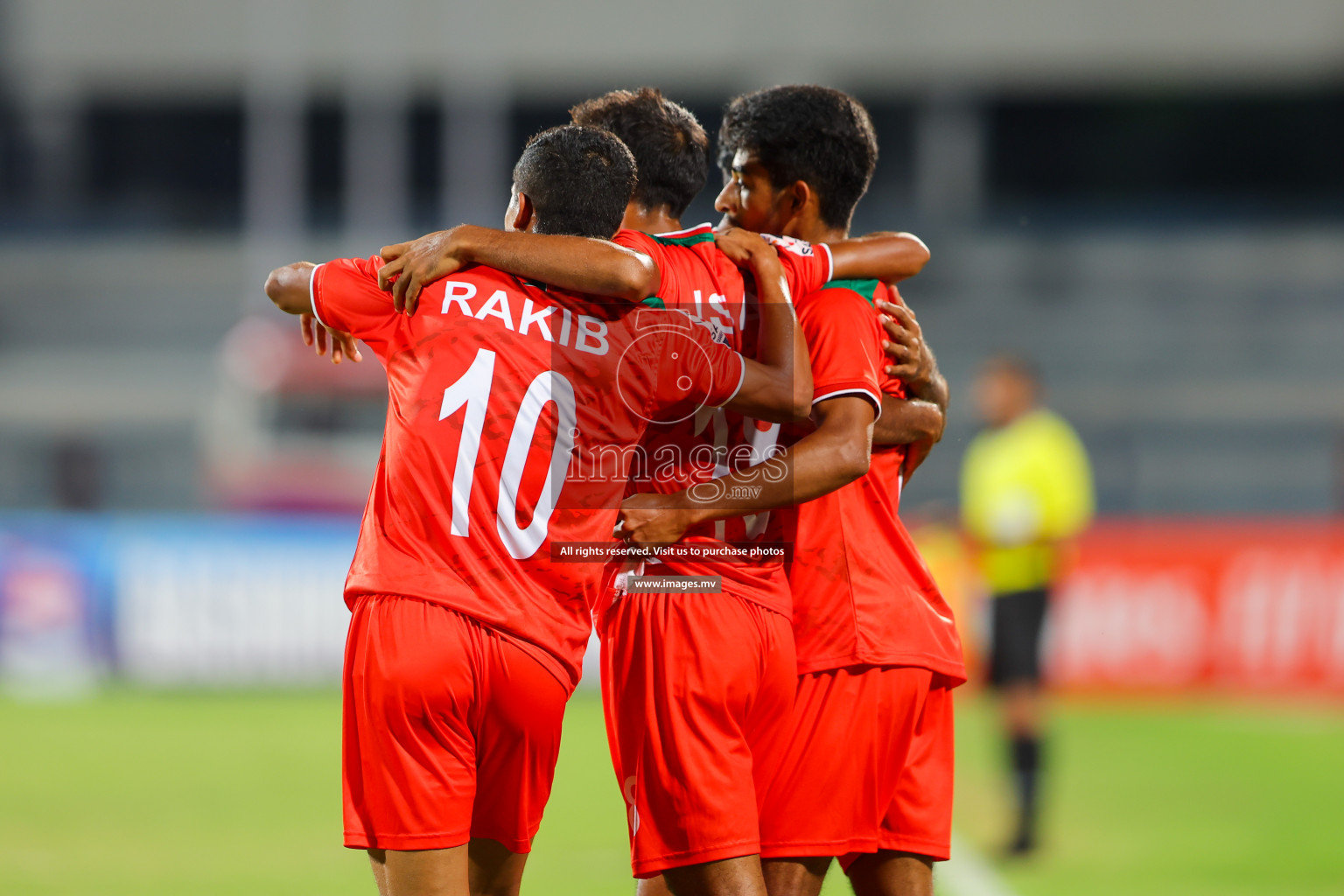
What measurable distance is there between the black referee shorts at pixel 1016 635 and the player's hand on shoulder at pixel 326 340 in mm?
4861

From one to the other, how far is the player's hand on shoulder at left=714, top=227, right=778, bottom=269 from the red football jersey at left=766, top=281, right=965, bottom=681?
0.54ft

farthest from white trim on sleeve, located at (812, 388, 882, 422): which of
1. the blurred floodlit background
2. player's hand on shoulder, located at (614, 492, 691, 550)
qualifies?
the blurred floodlit background

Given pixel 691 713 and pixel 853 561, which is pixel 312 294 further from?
pixel 853 561

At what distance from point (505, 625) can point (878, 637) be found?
878 millimetres

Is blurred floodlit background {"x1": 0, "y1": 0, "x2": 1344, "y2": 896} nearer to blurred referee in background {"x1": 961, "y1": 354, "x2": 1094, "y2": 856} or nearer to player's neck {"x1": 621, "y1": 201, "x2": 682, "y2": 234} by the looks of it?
blurred referee in background {"x1": 961, "y1": 354, "x2": 1094, "y2": 856}

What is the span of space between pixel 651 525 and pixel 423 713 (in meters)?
0.62

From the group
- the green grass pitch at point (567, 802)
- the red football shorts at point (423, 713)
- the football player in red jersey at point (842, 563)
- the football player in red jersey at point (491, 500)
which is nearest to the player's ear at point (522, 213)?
the football player in red jersey at point (491, 500)

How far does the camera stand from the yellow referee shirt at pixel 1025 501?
7.52m

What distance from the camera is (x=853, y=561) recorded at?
3254 millimetres

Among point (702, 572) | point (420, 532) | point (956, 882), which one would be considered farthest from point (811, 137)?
point (956, 882)

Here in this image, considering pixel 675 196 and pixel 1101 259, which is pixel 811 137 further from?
pixel 1101 259

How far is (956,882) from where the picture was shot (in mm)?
6109

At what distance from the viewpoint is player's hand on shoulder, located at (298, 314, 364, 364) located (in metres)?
3.17

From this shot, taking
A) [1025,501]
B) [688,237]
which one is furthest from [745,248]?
[1025,501]
